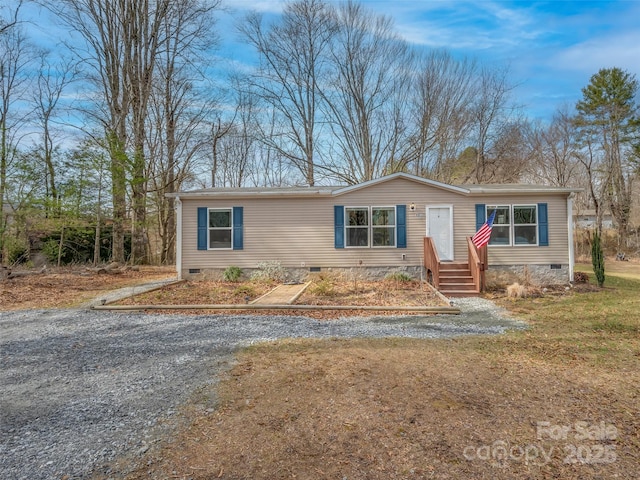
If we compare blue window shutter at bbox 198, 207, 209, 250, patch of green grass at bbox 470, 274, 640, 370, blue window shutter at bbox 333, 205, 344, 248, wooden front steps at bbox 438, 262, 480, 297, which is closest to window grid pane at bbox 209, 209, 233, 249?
blue window shutter at bbox 198, 207, 209, 250

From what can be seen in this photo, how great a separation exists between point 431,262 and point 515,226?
3094 mm

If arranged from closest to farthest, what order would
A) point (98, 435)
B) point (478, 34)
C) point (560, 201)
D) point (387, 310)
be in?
point (98, 435), point (387, 310), point (560, 201), point (478, 34)

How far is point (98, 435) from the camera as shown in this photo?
2422 mm

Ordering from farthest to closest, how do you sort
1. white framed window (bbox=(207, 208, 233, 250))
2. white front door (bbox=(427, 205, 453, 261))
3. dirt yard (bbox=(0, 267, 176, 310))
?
white framed window (bbox=(207, 208, 233, 250))
white front door (bbox=(427, 205, 453, 261))
dirt yard (bbox=(0, 267, 176, 310))

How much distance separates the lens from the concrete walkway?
726cm

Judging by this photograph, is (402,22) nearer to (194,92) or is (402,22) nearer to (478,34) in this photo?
(478,34)

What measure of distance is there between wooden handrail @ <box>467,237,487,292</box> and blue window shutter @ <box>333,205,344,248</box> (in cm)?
372

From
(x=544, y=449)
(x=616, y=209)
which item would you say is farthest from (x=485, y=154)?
(x=544, y=449)

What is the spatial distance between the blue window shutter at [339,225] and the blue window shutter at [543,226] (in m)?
5.94

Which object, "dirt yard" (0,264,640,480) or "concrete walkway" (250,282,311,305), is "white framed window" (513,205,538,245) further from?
"concrete walkway" (250,282,311,305)

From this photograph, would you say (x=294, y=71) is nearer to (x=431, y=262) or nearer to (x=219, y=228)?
(x=219, y=228)

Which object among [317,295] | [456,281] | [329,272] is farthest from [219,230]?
[456,281]

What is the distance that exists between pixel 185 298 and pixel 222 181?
54.6 ft

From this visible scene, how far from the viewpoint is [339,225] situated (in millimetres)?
10727
